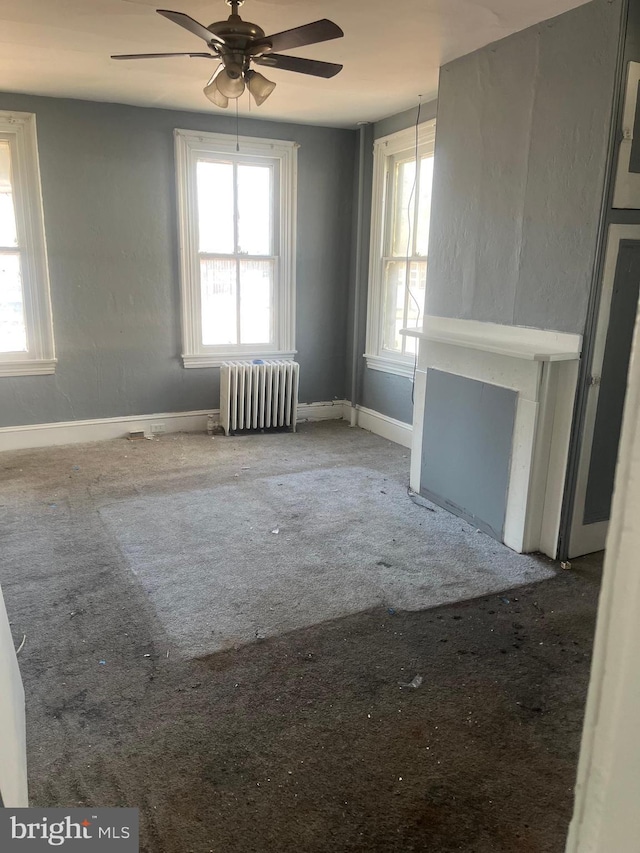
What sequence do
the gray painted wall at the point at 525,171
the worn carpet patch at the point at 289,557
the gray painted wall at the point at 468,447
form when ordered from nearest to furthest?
1. the worn carpet patch at the point at 289,557
2. the gray painted wall at the point at 525,171
3. the gray painted wall at the point at 468,447

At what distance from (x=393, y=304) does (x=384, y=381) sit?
2.17 ft

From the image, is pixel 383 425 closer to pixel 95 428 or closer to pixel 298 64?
pixel 95 428

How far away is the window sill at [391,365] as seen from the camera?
16.7ft

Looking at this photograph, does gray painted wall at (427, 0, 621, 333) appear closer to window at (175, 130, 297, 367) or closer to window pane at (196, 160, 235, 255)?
window at (175, 130, 297, 367)

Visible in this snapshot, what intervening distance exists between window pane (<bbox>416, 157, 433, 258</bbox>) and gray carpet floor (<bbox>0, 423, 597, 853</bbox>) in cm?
207

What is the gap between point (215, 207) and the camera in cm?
521

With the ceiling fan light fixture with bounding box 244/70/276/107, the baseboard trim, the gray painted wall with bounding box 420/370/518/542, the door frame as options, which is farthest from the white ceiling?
the baseboard trim

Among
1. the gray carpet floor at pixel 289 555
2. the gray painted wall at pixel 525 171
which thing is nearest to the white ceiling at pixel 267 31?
the gray painted wall at pixel 525 171

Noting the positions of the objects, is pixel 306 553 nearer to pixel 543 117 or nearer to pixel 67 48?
pixel 543 117

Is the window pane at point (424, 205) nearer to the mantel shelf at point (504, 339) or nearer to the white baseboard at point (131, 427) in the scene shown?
the mantel shelf at point (504, 339)

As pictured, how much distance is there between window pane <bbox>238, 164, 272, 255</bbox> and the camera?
527 centimetres

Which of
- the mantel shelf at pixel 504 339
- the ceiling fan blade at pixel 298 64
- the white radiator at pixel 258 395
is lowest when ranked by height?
the white radiator at pixel 258 395

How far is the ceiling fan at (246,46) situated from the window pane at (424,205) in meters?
1.78

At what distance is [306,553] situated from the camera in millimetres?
3221
